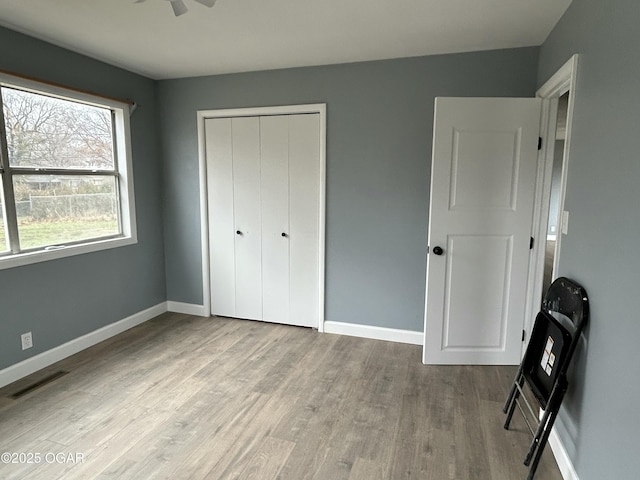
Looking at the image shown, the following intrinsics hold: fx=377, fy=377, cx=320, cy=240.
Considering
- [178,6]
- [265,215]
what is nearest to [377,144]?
[265,215]

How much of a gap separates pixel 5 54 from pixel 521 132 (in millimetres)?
3546

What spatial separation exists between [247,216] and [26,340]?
6.48 ft

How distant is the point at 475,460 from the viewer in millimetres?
1938

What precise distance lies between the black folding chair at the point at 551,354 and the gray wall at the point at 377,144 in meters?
1.20

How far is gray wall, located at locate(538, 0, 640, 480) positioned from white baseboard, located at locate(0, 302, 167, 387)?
346 centimetres

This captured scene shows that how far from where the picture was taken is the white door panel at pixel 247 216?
142 inches

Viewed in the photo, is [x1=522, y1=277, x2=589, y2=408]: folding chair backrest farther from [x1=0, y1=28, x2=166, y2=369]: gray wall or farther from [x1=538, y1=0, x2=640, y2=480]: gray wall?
[x1=0, y1=28, x2=166, y2=369]: gray wall

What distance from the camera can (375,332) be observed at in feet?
11.3

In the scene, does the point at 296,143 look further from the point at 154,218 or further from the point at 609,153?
the point at 609,153

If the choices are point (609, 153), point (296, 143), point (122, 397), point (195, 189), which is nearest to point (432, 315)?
point (609, 153)

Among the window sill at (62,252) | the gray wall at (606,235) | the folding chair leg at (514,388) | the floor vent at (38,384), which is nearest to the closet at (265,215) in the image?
the window sill at (62,252)

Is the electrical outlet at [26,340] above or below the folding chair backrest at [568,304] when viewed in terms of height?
below

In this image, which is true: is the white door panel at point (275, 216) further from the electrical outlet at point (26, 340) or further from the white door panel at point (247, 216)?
the electrical outlet at point (26, 340)

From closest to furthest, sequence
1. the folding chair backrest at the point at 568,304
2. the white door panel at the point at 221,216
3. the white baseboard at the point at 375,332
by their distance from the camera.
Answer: the folding chair backrest at the point at 568,304 < the white baseboard at the point at 375,332 < the white door panel at the point at 221,216
